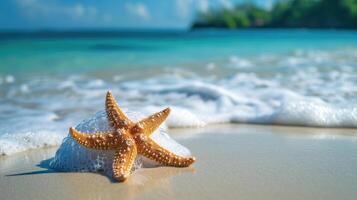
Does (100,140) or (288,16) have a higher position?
(288,16)

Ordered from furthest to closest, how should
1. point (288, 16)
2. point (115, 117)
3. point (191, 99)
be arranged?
point (288, 16), point (191, 99), point (115, 117)

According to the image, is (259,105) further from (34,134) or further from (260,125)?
(34,134)

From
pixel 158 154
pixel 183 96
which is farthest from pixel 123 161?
pixel 183 96

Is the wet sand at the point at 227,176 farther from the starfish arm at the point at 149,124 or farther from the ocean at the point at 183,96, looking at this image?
the ocean at the point at 183,96

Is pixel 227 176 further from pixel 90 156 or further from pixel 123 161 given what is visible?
pixel 90 156

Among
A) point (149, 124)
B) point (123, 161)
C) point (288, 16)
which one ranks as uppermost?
point (288, 16)

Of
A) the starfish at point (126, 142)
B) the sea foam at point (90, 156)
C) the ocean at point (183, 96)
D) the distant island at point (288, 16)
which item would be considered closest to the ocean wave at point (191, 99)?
the ocean at point (183, 96)

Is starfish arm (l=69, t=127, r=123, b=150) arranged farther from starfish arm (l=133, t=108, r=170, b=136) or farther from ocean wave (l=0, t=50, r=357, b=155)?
ocean wave (l=0, t=50, r=357, b=155)

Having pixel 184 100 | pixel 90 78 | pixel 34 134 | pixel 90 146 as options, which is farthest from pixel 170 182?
pixel 90 78
